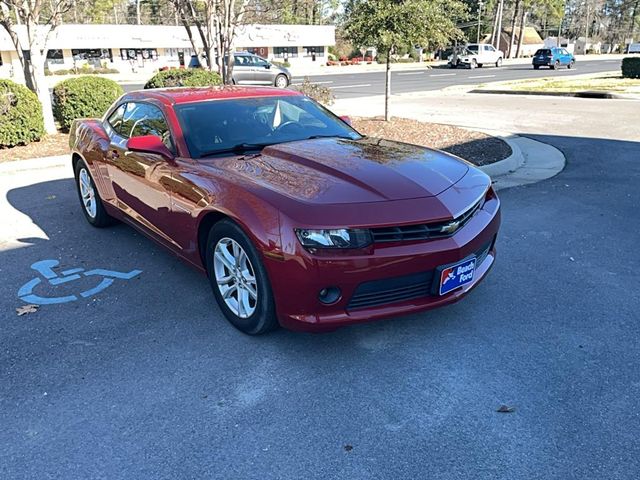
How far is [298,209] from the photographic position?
9.77 feet

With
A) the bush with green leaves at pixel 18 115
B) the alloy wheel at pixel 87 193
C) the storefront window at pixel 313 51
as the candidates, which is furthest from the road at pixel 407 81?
the storefront window at pixel 313 51

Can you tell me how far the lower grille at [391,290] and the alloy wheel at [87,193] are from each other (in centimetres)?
379

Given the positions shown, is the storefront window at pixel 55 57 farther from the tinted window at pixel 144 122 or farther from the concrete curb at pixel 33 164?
the tinted window at pixel 144 122

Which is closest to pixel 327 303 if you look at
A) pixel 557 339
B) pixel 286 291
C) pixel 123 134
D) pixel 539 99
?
pixel 286 291

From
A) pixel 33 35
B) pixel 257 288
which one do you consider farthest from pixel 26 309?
pixel 33 35

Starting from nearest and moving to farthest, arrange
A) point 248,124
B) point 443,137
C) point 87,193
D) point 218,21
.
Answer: point 248,124 < point 87,193 < point 443,137 < point 218,21

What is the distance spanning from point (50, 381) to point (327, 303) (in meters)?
1.69

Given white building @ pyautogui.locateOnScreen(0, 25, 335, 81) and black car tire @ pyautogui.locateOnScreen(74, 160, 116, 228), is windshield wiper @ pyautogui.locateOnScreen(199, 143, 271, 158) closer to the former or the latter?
black car tire @ pyautogui.locateOnScreen(74, 160, 116, 228)

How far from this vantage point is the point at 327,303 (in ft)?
9.86

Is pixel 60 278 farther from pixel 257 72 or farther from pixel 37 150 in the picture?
pixel 257 72

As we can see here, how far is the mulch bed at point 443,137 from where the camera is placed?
879 cm

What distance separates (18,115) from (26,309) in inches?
300

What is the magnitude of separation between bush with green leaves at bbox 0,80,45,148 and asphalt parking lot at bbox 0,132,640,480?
6480mm

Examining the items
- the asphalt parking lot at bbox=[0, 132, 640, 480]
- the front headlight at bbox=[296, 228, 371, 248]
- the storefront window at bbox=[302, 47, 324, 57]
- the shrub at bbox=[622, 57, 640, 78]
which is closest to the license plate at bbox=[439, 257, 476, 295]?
the asphalt parking lot at bbox=[0, 132, 640, 480]
